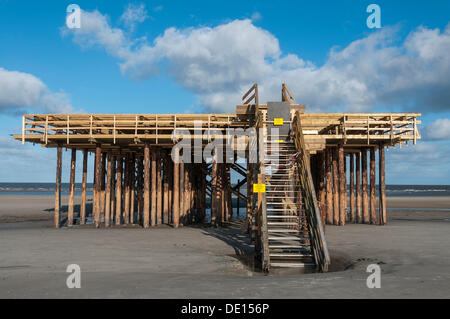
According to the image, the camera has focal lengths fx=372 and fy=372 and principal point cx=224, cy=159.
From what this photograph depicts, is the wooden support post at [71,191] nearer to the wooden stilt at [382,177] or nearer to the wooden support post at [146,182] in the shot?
the wooden support post at [146,182]

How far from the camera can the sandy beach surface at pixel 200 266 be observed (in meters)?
6.38

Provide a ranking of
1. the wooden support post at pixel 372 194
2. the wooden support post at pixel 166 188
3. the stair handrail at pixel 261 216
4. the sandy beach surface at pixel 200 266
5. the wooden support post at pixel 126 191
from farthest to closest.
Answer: the wooden support post at pixel 126 191
the wooden support post at pixel 166 188
the wooden support post at pixel 372 194
the stair handrail at pixel 261 216
the sandy beach surface at pixel 200 266

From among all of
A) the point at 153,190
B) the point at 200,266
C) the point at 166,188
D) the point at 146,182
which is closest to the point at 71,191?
the point at 146,182

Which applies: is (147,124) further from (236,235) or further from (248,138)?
(236,235)

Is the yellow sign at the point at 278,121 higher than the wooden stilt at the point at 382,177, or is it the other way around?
the yellow sign at the point at 278,121

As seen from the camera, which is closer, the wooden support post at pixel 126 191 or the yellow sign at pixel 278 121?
the yellow sign at pixel 278 121

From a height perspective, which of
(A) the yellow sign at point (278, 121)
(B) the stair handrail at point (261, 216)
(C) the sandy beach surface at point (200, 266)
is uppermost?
(A) the yellow sign at point (278, 121)

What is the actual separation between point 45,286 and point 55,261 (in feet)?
9.24

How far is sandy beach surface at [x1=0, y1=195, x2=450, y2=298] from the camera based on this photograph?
20.9 feet

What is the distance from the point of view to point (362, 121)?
55.8ft

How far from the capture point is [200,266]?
9164 mm

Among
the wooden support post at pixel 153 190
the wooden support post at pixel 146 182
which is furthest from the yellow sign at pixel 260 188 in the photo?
the wooden support post at pixel 146 182

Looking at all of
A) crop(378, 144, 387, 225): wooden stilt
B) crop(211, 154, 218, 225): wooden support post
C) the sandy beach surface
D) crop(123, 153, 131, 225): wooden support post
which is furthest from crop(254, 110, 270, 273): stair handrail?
crop(123, 153, 131, 225): wooden support post

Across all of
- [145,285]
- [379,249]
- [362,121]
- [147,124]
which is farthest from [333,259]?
[147,124]
